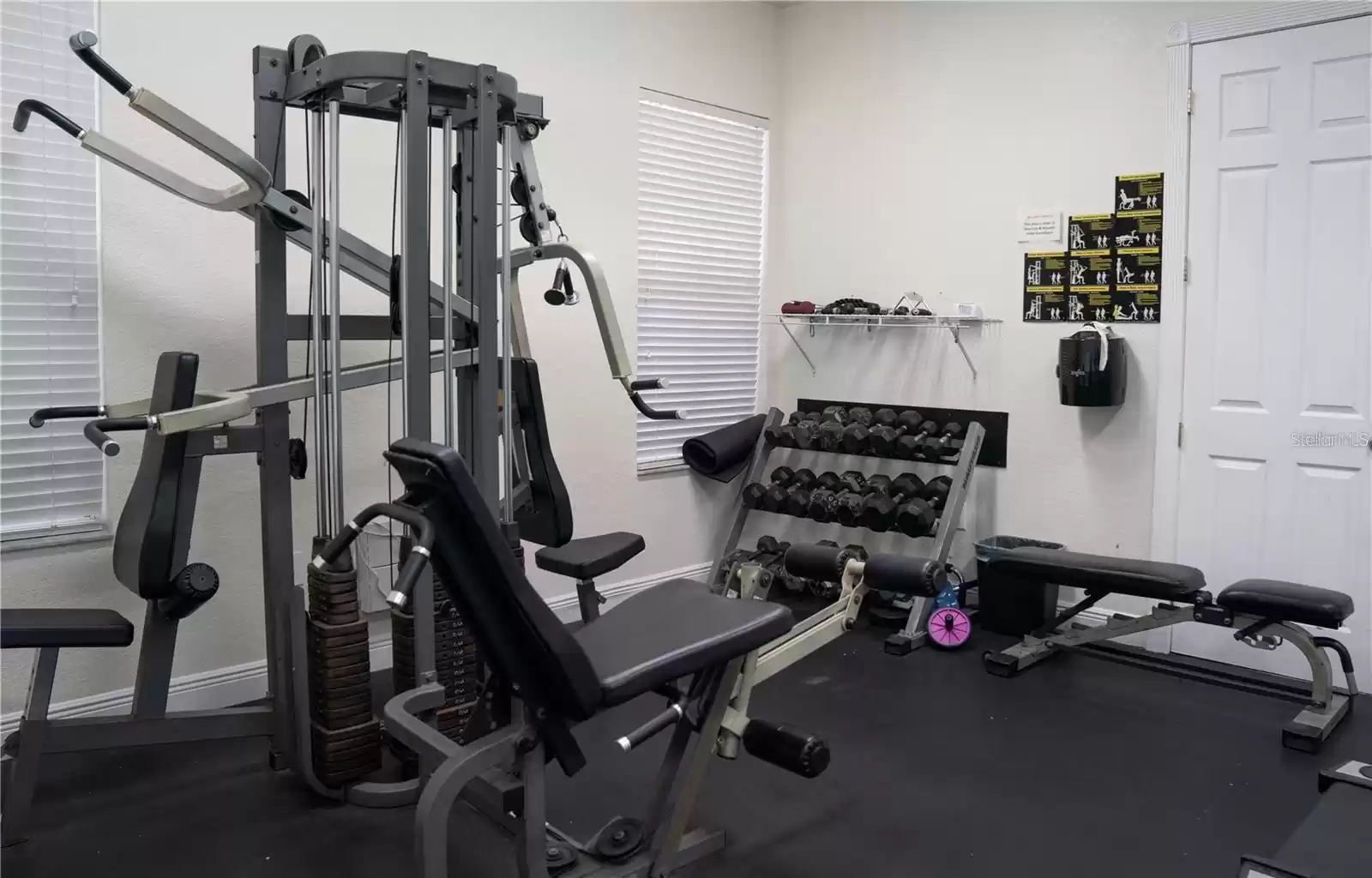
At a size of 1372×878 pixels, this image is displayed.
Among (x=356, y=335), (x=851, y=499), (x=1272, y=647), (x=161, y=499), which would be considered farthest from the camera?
(x=851, y=499)

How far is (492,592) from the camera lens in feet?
5.81

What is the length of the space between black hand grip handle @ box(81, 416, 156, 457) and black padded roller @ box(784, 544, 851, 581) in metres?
1.57

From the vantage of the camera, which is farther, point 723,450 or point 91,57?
point 723,450

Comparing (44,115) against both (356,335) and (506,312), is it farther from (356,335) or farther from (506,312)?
(506,312)

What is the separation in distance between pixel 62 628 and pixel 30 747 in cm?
30

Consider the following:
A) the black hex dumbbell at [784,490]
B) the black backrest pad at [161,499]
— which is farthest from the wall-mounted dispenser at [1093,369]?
the black backrest pad at [161,499]

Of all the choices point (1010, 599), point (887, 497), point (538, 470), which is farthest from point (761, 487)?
point (538, 470)

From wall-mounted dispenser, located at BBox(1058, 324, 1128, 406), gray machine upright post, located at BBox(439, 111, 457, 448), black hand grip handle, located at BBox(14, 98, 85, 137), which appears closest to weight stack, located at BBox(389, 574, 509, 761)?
gray machine upright post, located at BBox(439, 111, 457, 448)

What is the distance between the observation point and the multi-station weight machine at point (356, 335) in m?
2.42

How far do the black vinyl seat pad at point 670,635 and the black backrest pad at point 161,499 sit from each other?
3.82 ft

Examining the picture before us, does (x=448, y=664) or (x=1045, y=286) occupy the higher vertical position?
(x=1045, y=286)

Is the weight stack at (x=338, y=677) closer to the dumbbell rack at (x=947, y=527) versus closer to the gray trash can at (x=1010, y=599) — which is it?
the dumbbell rack at (x=947, y=527)

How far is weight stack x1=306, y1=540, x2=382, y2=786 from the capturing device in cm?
259

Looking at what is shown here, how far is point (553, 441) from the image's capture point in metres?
4.14
